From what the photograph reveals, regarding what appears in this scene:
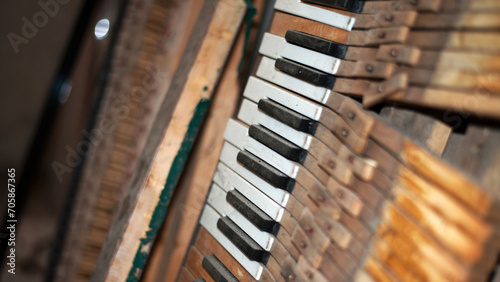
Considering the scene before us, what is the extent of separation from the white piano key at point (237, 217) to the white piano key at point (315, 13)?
65cm

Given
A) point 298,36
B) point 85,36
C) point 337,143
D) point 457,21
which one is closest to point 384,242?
point 337,143

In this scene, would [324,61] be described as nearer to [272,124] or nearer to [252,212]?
[272,124]

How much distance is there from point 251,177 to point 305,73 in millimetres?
382

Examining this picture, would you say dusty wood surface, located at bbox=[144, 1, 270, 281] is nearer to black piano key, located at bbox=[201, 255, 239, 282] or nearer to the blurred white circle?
black piano key, located at bbox=[201, 255, 239, 282]

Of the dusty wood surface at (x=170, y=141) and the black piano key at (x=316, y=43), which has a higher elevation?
the black piano key at (x=316, y=43)

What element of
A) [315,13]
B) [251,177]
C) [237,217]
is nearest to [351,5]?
[315,13]

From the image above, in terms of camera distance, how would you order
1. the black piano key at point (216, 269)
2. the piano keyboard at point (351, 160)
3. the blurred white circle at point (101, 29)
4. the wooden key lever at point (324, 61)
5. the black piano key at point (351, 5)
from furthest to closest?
1. the blurred white circle at point (101, 29)
2. the black piano key at point (216, 269)
3. the black piano key at point (351, 5)
4. the wooden key lever at point (324, 61)
5. the piano keyboard at point (351, 160)

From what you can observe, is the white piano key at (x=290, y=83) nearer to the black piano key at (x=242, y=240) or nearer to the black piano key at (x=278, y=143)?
the black piano key at (x=278, y=143)

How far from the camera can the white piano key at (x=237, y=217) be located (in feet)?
4.78

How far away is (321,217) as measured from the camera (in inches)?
50.8

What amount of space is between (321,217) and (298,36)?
0.56m

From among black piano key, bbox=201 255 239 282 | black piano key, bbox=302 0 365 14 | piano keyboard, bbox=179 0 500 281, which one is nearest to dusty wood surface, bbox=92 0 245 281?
piano keyboard, bbox=179 0 500 281

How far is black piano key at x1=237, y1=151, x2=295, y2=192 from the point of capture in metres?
1.44

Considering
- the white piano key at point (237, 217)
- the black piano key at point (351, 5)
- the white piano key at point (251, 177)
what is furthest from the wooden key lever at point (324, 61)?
the white piano key at point (237, 217)
